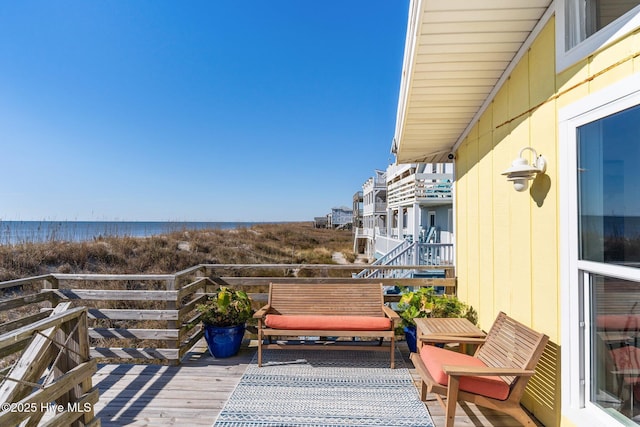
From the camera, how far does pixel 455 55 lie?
2.77 meters

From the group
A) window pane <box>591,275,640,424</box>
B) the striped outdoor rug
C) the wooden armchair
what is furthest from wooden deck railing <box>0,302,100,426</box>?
window pane <box>591,275,640,424</box>

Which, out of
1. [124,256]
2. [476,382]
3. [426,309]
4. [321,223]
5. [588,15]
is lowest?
[124,256]

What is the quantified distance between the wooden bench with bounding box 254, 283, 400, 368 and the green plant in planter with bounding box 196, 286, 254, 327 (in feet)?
0.87

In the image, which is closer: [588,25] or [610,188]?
[610,188]

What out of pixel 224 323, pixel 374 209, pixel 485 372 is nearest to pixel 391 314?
pixel 485 372

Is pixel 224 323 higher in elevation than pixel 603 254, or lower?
lower

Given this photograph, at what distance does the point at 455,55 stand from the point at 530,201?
1.45 m

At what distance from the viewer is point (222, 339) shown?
361 cm

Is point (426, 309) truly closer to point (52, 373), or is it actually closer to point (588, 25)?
point (588, 25)

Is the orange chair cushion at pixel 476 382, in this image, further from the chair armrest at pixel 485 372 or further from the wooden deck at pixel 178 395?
the wooden deck at pixel 178 395

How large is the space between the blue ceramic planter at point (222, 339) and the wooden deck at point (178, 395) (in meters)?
0.09

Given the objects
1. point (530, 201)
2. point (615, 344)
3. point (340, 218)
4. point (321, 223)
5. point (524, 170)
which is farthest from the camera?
point (321, 223)

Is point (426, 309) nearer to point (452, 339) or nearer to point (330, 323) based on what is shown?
point (452, 339)

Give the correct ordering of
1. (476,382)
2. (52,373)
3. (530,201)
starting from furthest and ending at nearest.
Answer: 1. (530,201)
2. (476,382)
3. (52,373)
